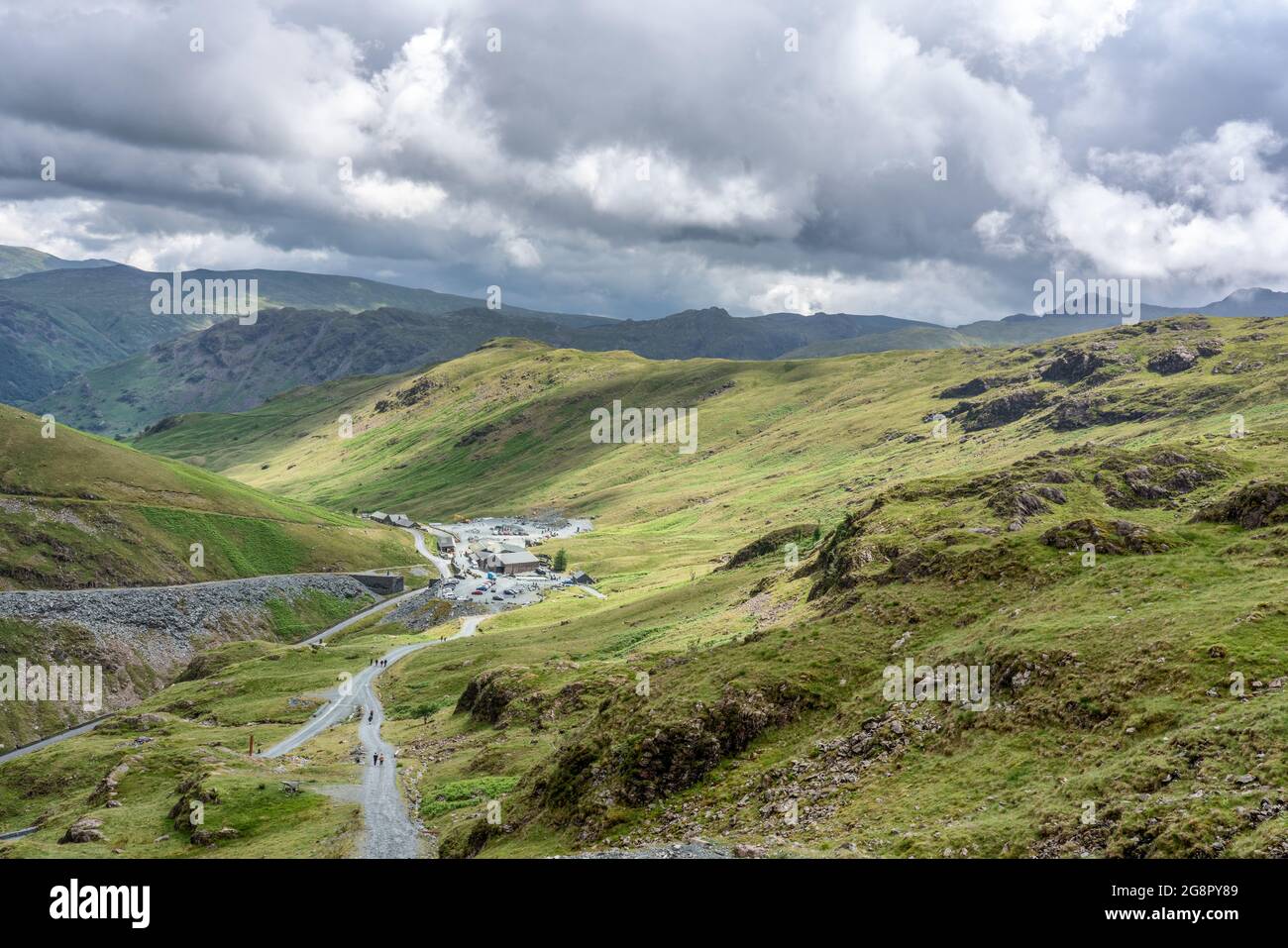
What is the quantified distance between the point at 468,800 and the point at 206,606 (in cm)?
15010

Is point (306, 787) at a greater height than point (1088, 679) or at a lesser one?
lesser

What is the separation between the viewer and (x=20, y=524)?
182 metres

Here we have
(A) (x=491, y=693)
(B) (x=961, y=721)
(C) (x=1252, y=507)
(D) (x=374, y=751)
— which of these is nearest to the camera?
(B) (x=961, y=721)

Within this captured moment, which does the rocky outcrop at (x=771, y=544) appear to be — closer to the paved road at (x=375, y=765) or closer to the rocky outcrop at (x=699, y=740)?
the paved road at (x=375, y=765)

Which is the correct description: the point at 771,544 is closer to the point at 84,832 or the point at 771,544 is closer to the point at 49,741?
the point at 84,832

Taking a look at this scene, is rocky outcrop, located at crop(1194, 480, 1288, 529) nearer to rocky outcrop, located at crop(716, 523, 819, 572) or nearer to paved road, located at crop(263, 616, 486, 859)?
paved road, located at crop(263, 616, 486, 859)

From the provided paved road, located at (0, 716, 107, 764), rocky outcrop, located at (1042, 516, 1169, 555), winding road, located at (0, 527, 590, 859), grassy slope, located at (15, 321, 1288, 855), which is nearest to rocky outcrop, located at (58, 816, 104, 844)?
grassy slope, located at (15, 321, 1288, 855)

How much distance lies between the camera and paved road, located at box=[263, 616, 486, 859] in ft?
182

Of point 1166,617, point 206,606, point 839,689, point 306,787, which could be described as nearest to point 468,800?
point 306,787

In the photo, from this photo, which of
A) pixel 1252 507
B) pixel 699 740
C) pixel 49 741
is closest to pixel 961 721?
pixel 699 740

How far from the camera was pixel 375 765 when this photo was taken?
83.2m

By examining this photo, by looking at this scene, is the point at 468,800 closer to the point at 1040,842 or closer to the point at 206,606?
the point at 1040,842

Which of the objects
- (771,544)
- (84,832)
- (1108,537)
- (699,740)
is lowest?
(84,832)

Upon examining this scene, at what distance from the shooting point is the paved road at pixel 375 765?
182 feet
